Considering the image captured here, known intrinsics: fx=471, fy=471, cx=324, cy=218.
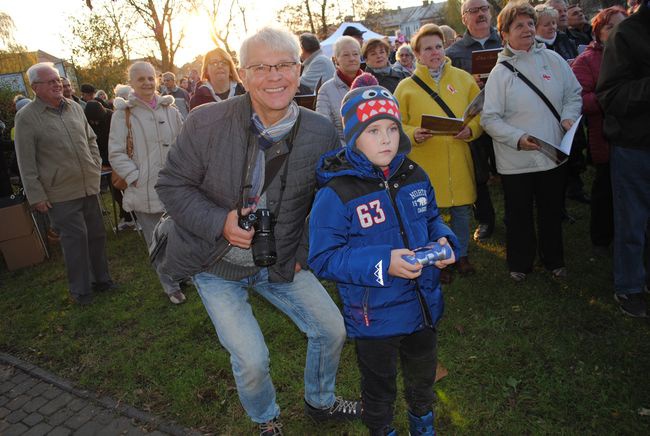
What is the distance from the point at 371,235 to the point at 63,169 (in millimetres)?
4317

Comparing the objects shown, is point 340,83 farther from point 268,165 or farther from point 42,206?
point 42,206

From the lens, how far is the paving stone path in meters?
3.46

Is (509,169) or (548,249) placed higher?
(509,169)

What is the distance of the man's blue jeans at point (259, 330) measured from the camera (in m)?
2.49

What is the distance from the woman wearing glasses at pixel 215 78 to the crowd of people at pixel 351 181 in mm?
22

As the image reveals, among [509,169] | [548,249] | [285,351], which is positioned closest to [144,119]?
[285,351]

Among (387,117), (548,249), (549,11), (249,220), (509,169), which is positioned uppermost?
(549,11)

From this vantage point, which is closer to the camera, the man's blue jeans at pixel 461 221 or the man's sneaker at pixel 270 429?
the man's sneaker at pixel 270 429

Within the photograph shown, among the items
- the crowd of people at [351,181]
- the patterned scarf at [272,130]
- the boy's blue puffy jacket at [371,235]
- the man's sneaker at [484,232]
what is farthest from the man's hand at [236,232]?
the man's sneaker at [484,232]

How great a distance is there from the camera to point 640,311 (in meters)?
3.77

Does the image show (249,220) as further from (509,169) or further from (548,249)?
(548,249)

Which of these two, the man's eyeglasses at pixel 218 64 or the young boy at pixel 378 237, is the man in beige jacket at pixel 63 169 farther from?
the young boy at pixel 378 237

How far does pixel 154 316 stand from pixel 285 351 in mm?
1876

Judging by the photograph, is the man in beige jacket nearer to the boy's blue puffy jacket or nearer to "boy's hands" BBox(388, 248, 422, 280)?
the boy's blue puffy jacket
